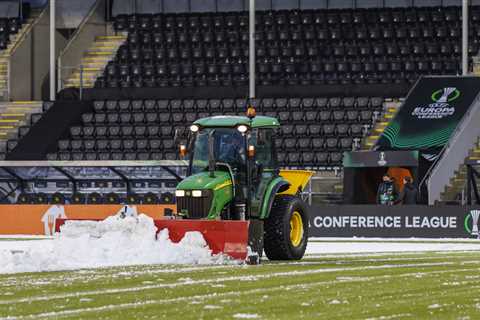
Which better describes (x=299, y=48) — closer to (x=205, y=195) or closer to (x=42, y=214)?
(x=42, y=214)

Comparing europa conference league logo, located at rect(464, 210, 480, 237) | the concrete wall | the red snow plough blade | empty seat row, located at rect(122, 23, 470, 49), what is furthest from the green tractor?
the concrete wall

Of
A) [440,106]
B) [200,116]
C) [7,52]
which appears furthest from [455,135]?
[7,52]

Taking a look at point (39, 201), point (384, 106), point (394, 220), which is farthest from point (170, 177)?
point (384, 106)

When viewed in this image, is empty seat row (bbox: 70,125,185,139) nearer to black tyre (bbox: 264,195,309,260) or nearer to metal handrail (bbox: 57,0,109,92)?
metal handrail (bbox: 57,0,109,92)

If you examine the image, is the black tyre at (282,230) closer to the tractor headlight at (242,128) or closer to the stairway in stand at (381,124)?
the tractor headlight at (242,128)

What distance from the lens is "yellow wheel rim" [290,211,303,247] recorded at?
22.2 meters

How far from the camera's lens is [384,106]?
153 ft

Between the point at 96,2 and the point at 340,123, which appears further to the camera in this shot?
the point at 96,2

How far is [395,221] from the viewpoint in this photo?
3759 centimetres

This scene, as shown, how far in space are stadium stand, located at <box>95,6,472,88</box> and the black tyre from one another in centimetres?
2719

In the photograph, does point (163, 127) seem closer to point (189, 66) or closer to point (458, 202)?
point (189, 66)

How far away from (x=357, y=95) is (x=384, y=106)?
1628mm

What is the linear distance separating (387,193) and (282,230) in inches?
707

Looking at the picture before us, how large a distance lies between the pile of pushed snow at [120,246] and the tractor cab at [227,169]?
713 millimetres
